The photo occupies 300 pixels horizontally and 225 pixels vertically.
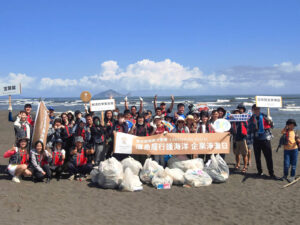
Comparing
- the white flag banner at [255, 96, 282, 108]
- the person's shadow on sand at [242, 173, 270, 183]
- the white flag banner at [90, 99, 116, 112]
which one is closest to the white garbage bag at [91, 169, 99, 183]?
the white flag banner at [90, 99, 116, 112]

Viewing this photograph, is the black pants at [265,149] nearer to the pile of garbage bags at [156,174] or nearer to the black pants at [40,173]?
the pile of garbage bags at [156,174]

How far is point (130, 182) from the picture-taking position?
18.7 ft

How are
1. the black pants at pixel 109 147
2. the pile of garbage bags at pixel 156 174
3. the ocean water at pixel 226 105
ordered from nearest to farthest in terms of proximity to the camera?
the pile of garbage bags at pixel 156 174 → the black pants at pixel 109 147 → the ocean water at pixel 226 105

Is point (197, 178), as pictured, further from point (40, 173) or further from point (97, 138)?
point (40, 173)

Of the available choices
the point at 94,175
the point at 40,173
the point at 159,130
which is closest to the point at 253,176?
the point at 159,130

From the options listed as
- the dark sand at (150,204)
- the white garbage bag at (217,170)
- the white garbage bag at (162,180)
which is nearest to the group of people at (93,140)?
the dark sand at (150,204)

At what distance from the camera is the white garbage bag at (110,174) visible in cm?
577

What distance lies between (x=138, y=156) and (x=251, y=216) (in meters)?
3.10

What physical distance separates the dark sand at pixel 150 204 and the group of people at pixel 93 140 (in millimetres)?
360

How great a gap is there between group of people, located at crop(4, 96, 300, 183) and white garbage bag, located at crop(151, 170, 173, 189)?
0.65 m

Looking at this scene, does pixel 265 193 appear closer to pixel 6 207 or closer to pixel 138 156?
pixel 138 156

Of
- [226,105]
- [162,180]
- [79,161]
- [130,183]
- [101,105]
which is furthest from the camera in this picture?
[226,105]

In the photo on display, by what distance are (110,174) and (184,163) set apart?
1753 mm

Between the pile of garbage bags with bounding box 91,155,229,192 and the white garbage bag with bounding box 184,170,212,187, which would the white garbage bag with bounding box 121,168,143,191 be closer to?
the pile of garbage bags with bounding box 91,155,229,192
